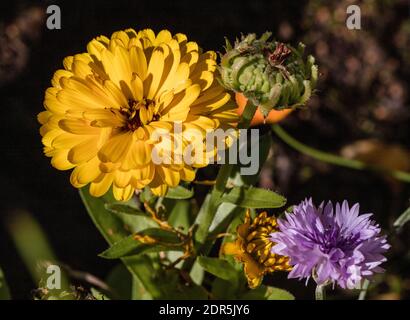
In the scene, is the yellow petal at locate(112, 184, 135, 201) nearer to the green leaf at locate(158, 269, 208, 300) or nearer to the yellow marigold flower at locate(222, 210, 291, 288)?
the yellow marigold flower at locate(222, 210, 291, 288)

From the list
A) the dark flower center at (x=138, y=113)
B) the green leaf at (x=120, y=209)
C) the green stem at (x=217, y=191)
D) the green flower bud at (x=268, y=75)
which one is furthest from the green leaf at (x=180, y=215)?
the green flower bud at (x=268, y=75)

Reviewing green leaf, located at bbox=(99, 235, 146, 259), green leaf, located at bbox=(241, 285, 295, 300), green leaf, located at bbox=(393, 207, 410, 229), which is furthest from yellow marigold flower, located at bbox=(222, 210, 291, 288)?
green leaf, located at bbox=(393, 207, 410, 229)

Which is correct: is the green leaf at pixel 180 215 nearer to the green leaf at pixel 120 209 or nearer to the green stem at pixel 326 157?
the green leaf at pixel 120 209

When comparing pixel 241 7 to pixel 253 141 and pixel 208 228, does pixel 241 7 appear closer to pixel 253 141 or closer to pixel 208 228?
pixel 253 141

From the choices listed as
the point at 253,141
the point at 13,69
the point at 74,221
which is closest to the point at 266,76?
the point at 253,141

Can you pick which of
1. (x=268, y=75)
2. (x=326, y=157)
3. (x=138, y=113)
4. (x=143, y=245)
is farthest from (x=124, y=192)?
(x=326, y=157)

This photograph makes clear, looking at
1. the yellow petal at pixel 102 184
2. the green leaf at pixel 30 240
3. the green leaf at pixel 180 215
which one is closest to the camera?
the yellow petal at pixel 102 184
